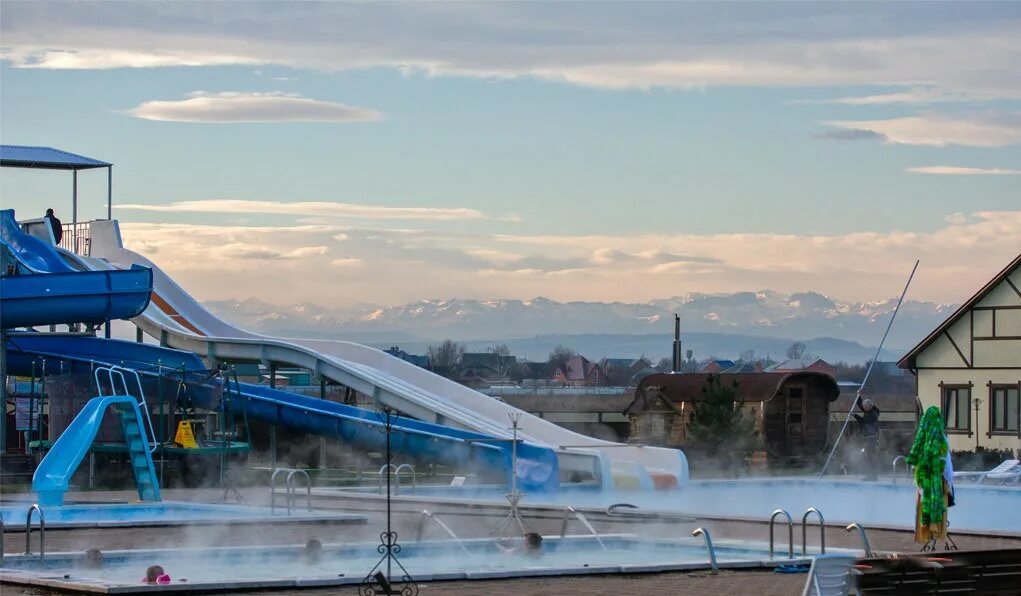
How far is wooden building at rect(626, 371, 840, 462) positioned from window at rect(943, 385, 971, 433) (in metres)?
3.36

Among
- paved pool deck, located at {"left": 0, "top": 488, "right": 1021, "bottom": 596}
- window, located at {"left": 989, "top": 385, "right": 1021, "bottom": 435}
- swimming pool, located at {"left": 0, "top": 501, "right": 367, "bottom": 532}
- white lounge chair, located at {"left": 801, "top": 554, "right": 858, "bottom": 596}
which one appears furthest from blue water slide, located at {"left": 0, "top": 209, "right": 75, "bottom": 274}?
white lounge chair, located at {"left": 801, "top": 554, "right": 858, "bottom": 596}

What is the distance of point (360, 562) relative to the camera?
17.1m

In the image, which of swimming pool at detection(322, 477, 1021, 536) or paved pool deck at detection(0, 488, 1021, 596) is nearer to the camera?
paved pool deck at detection(0, 488, 1021, 596)

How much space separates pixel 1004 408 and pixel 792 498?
1234cm

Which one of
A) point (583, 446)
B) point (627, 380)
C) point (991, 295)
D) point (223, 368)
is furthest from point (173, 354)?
point (627, 380)

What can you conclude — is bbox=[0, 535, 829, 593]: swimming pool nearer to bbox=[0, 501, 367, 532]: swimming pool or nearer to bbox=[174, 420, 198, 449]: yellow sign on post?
bbox=[0, 501, 367, 532]: swimming pool

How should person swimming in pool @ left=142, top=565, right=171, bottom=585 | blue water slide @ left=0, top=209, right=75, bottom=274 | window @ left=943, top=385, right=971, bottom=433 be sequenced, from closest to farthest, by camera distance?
person swimming in pool @ left=142, top=565, right=171, bottom=585 < blue water slide @ left=0, top=209, right=75, bottom=274 < window @ left=943, top=385, right=971, bottom=433

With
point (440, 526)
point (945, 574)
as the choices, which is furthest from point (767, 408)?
point (945, 574)

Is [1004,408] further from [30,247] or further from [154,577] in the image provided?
[154,577]

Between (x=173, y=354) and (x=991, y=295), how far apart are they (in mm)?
20156

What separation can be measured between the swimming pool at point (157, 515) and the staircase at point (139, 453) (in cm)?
127

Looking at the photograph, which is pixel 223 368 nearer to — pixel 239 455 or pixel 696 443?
pixel 239 455

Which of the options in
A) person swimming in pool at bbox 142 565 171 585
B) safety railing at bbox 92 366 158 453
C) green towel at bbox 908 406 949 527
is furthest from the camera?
safety railing at bbox 92 366 158 453

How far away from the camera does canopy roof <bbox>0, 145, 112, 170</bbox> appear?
43.7 metres
